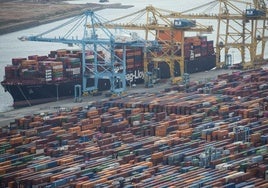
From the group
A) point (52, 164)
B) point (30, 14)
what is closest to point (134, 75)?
point (52, 164)

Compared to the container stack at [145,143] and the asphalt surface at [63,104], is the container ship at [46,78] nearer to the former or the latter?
the asphalt surface at [63,104]

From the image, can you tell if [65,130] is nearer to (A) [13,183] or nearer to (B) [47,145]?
(B) [47,145]

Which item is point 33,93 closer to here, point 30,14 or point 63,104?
point 63,104

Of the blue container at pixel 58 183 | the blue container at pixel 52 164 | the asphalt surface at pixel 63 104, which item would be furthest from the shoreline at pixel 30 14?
the blue container at pixel 58 183

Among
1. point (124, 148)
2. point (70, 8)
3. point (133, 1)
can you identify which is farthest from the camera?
point (133, 1)

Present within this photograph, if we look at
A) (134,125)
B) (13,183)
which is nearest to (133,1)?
(134,125)

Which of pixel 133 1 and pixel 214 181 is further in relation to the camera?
pixel 133 1

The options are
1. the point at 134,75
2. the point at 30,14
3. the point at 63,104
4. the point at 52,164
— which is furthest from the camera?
the point at 30,14
